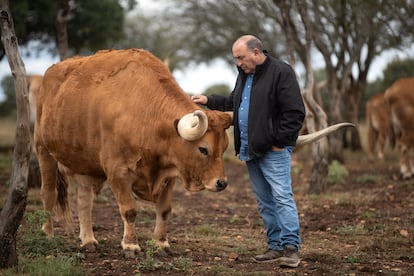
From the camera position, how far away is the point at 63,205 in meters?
8.75

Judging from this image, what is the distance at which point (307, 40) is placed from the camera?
13008 millimetres

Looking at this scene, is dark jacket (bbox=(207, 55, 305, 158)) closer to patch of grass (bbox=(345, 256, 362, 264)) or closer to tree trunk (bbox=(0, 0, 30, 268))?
patch of grass (bbox=(345, 256, 362, 264))

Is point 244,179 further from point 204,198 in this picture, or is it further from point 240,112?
point 240,112

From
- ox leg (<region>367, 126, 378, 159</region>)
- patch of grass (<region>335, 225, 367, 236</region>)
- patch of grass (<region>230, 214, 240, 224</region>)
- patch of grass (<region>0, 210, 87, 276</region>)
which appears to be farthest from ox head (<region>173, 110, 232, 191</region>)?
ox leg (<region>367, 126, 378, 159</region>)

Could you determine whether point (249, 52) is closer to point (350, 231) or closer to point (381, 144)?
point (350, 231)

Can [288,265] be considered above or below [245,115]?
below

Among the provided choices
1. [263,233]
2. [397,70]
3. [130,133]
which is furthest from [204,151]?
[397,70]

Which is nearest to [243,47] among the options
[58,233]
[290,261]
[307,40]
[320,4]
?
[290,261]

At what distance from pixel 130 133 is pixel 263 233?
9.57 ft

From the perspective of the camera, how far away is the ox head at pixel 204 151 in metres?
6.76

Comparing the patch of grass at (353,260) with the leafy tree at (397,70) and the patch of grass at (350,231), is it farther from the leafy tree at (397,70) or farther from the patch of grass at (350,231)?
the leafy tree at (397,70)

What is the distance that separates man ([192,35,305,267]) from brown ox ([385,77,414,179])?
29.1ft

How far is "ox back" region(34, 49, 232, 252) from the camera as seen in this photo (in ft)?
22.8

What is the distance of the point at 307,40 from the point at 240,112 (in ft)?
20.7
